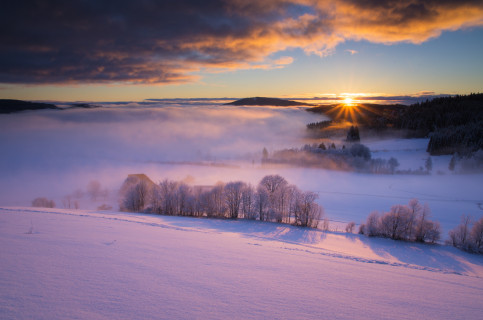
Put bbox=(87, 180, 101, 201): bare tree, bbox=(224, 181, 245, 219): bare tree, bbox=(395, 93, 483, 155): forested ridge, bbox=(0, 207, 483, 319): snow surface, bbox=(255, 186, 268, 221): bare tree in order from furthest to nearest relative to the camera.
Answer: bbox=(395, 93, 483, 155): forested ridge, bbox=(87, 180, 101, 201): bare tree, bbox=(224, 181, 245, 219): bare tree, bbox=(255, 186, 268, 221): bare tree, bbox=(0, 207, 483, 319): snow surface

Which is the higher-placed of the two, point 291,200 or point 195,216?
point 291,200

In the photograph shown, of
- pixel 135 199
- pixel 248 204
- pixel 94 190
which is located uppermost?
pixel 248 204

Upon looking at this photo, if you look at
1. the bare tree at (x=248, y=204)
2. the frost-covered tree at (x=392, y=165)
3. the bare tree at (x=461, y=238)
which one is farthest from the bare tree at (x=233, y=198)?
the frost-covered tree at (x=392, y=165)

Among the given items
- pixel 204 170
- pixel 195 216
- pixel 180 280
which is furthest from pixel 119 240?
pixel 204 170

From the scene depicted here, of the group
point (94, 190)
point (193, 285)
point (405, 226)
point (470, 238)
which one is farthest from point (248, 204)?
point (94, 190)

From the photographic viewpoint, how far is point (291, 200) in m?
40.4

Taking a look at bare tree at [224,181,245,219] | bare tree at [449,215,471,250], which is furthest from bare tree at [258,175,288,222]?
bare tree at [449,215,471,250]

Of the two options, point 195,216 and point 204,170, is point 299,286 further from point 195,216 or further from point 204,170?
point 204,170

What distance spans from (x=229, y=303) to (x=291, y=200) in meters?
34.4

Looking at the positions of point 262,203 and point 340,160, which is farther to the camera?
point 340,160

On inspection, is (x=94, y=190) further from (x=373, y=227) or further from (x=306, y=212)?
(x=373, y=227)

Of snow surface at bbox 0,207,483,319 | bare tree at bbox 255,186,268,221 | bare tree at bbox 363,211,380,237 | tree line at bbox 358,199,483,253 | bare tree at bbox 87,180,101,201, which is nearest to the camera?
snow surface at bbox 0,207,483,319

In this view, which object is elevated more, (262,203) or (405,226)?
(262,203)

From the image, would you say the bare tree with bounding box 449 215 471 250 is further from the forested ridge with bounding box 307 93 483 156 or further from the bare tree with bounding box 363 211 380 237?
the forested ridge with bounding box 307 93 483 156
